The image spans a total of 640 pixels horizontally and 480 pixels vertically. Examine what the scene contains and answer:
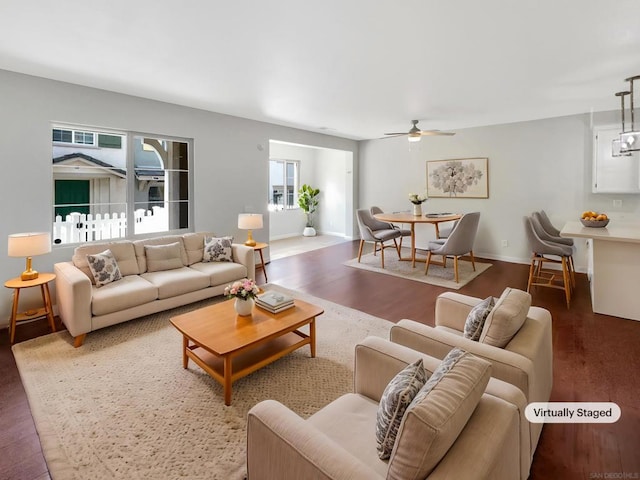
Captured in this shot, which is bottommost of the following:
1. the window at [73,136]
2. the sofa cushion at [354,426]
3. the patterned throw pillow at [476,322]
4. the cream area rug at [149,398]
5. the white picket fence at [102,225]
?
the cream area rug at [149,398]

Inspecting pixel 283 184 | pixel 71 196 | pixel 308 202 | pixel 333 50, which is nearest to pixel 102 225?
pixel 71 196

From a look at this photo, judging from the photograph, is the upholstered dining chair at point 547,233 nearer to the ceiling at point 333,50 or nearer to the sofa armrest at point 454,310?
the ceiling at point 333,50

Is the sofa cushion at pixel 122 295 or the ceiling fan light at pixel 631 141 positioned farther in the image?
the ceiling fan light at pixel 631 141

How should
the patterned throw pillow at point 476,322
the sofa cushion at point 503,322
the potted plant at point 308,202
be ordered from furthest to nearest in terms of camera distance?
1. the potted plant at point 308,202
2. the patterned throw pillow at point 476,322
3. the sofa cushion at point 503,322

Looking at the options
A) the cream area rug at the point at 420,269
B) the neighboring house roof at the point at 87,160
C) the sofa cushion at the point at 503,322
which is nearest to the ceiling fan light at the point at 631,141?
the cream area rug at the point at 420,269

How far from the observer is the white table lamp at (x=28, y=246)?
2971 millimetres

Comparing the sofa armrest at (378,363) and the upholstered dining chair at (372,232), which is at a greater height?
the upholstered dining chair at (372,232)

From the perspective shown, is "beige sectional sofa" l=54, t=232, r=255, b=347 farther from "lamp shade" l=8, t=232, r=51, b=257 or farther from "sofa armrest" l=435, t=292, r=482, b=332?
"sofa armrest" l=435, t=292, r=482, b=332

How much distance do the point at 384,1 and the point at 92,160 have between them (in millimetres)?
3737

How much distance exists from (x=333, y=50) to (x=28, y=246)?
3214 mm

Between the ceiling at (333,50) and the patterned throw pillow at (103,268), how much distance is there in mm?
1834

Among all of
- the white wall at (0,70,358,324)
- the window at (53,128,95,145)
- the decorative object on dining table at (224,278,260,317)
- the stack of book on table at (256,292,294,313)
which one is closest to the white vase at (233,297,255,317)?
the decorative object on dining table at (224,278,260,317)

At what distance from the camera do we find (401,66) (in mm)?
3172

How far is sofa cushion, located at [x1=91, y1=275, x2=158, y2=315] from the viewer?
3.01 m
